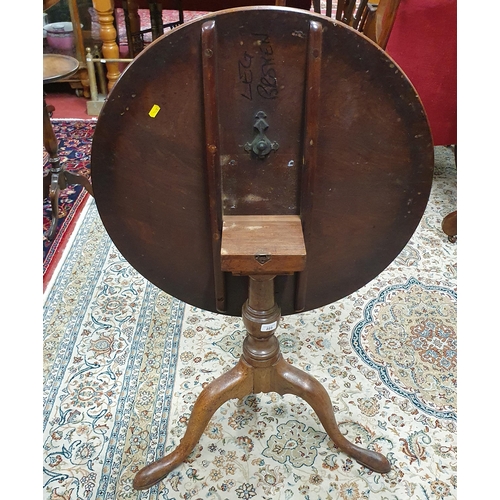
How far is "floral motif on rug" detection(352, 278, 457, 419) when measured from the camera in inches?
62.5

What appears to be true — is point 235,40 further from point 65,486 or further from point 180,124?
point 65,486

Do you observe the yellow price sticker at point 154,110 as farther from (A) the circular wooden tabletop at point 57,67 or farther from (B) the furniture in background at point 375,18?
(A) the circular wooden tabletop at point 57,67

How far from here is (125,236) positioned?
107 cm

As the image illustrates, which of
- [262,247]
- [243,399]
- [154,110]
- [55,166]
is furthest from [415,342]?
[55,166]

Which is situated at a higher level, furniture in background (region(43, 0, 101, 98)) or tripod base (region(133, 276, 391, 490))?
furniture in background (region(43, 0, 101, 98))

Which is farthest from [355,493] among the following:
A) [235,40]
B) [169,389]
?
[235,40]

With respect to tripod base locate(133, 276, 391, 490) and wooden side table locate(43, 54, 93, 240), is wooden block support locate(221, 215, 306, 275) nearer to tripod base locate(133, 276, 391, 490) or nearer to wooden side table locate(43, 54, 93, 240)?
tripod base locate(133, 276, 391, 490)

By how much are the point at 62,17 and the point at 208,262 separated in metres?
3.20

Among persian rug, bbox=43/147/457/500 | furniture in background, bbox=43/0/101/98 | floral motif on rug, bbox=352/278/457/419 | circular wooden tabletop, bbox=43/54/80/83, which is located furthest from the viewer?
furniture in background, bbox=43/0/101/98

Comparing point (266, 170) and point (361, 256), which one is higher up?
point (266, 170)

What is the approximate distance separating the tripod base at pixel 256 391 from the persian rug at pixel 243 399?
49 mm

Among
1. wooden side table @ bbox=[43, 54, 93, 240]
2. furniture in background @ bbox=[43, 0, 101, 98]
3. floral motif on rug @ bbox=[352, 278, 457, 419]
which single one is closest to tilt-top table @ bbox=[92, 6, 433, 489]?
floral motif on rug @ bbox=[352, 278, 457, 419]

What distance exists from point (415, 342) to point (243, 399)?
25.8 inches

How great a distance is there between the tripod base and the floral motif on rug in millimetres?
312
